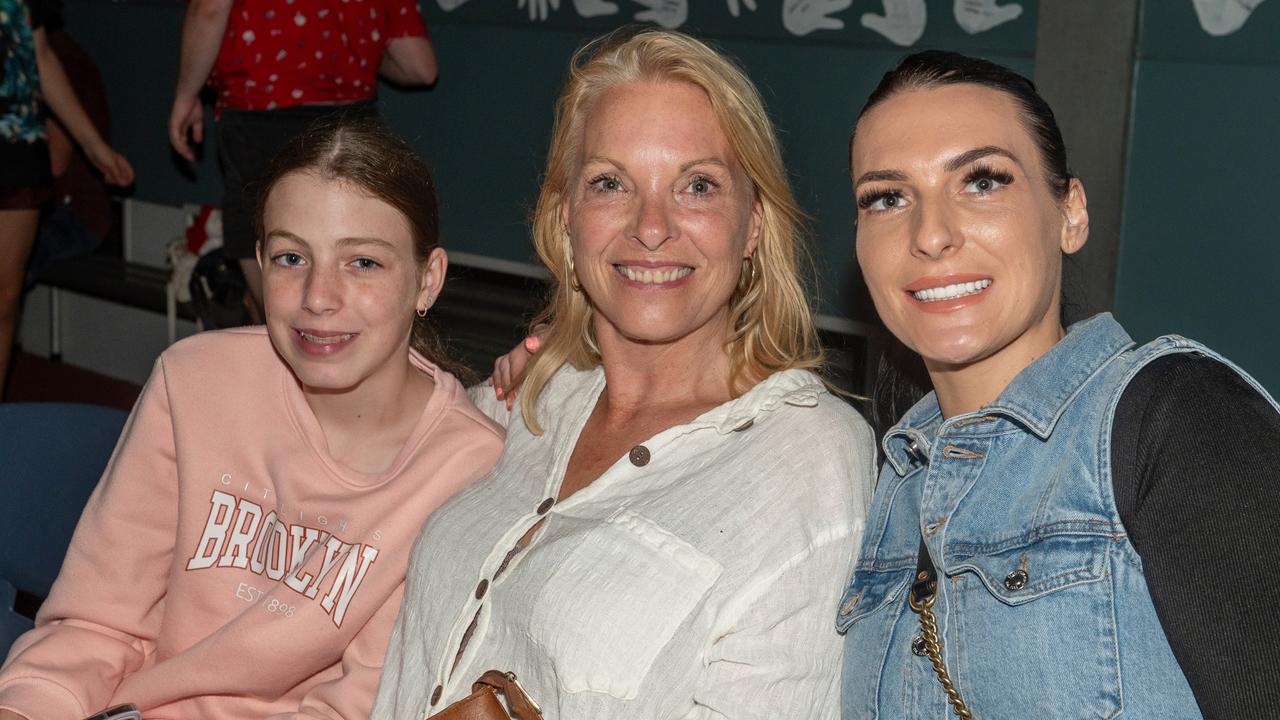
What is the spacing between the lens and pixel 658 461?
6.33 ft

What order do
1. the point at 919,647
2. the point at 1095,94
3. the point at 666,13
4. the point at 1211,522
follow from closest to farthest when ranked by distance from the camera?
the point at 1211,522, the point at 919,647, the point at 1095,94, the point at 666,13

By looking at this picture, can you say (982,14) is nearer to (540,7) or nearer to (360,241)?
(540,7)

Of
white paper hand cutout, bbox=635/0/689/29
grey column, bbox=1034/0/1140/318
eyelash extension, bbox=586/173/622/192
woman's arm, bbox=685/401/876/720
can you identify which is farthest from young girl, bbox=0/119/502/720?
white paper hand cutout, bbox=635/0/689/29

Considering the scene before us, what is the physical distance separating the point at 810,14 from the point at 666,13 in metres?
0.55

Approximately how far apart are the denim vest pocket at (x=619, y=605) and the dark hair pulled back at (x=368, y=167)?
694 mm

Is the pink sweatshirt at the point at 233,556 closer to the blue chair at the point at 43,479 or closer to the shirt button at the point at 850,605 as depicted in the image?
the blue chair at the point at 43,479

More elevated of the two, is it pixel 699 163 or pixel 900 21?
pixel 699 163

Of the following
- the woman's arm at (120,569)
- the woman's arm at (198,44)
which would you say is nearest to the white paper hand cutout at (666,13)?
the woman's arm at (198,44)

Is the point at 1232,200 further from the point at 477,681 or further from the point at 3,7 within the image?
the point at 3,7

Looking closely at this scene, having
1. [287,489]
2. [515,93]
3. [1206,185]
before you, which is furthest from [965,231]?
[515,93]

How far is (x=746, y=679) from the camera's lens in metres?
1.69

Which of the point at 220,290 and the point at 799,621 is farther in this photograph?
the point at 220,290

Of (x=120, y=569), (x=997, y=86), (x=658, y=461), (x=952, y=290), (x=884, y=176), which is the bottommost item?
(x=120, y=569)

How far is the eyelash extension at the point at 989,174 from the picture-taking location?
1.63 m
